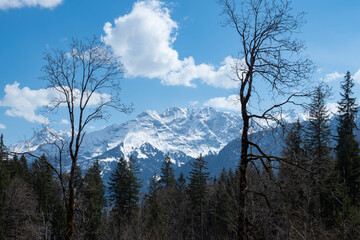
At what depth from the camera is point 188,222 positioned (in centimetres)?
4853

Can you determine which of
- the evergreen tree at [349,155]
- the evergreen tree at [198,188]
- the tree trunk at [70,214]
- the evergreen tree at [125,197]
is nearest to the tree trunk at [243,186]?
the tree trunk at [70,214]

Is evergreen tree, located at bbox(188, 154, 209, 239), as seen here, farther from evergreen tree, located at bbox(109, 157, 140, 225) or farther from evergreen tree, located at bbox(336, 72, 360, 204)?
evergreen tree, located at bbox(336, 72, 360, 204)

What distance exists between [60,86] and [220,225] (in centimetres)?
4185

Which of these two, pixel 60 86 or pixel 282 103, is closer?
pixel 282 103

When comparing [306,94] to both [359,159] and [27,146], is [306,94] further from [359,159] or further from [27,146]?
[359,159]

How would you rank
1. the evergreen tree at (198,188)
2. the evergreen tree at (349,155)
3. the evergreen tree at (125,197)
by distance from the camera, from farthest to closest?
the evergreen tree at (198,188) → the evergreen tree at (125,197) → the evergreen tree at (349,155)

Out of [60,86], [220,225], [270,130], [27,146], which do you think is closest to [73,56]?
[60,86]

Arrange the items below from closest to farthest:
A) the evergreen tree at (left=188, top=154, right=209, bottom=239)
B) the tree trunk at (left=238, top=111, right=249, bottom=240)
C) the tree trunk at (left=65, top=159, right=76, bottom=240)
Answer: the tree trunk at (left=238, top=111, right=249, bottom=240) < the tree trunk at (left=65, top=159, right=76, bottom=240) < the evergreen tree at (left=188, top=154, right=209, bottom=239)

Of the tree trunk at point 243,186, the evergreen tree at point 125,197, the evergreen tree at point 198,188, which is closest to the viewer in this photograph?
the tree trunk at point 243,186

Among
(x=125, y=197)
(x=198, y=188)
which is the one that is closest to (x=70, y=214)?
(x=125, y=197)

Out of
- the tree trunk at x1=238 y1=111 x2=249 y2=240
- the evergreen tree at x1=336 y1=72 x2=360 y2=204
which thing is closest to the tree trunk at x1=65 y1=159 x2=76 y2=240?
the tree trunk at x1=238 y1=111 x2=249 y2=240

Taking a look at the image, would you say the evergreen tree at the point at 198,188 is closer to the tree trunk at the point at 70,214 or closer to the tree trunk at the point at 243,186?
the tree trunk at the point at 70,214

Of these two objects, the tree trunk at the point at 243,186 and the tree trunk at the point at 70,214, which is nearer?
the tree trunk at the point at 243,186

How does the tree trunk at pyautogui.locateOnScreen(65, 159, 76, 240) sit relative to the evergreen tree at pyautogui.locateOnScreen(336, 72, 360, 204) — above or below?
below
